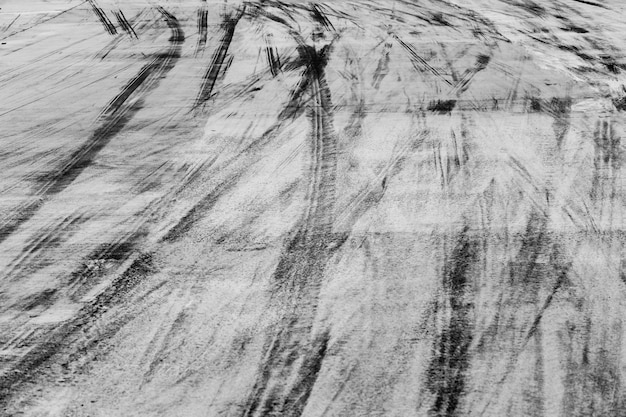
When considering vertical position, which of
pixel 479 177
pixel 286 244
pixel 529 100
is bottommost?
pixel 286 244

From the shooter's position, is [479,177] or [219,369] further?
[479,177]

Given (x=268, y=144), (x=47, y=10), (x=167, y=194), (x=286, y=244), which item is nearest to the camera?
(x=286, y=244)

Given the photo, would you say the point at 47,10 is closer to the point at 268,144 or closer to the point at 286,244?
the point at 268,144

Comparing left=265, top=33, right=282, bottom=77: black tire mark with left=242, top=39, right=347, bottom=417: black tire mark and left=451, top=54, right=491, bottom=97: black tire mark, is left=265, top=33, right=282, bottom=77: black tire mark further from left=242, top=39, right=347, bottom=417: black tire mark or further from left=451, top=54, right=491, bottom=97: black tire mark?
left=451, top=54, right=491, bottom=97: black tire mark

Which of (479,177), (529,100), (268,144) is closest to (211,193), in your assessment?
(268,144)

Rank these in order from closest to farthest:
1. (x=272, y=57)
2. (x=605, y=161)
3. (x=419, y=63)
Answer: (x=605, y=161)
(x=419, y=63)
(x=272, y=57)

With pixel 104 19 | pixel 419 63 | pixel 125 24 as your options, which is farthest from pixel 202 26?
pixel 419 63

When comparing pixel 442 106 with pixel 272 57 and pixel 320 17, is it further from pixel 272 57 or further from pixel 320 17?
pixel 320 17
